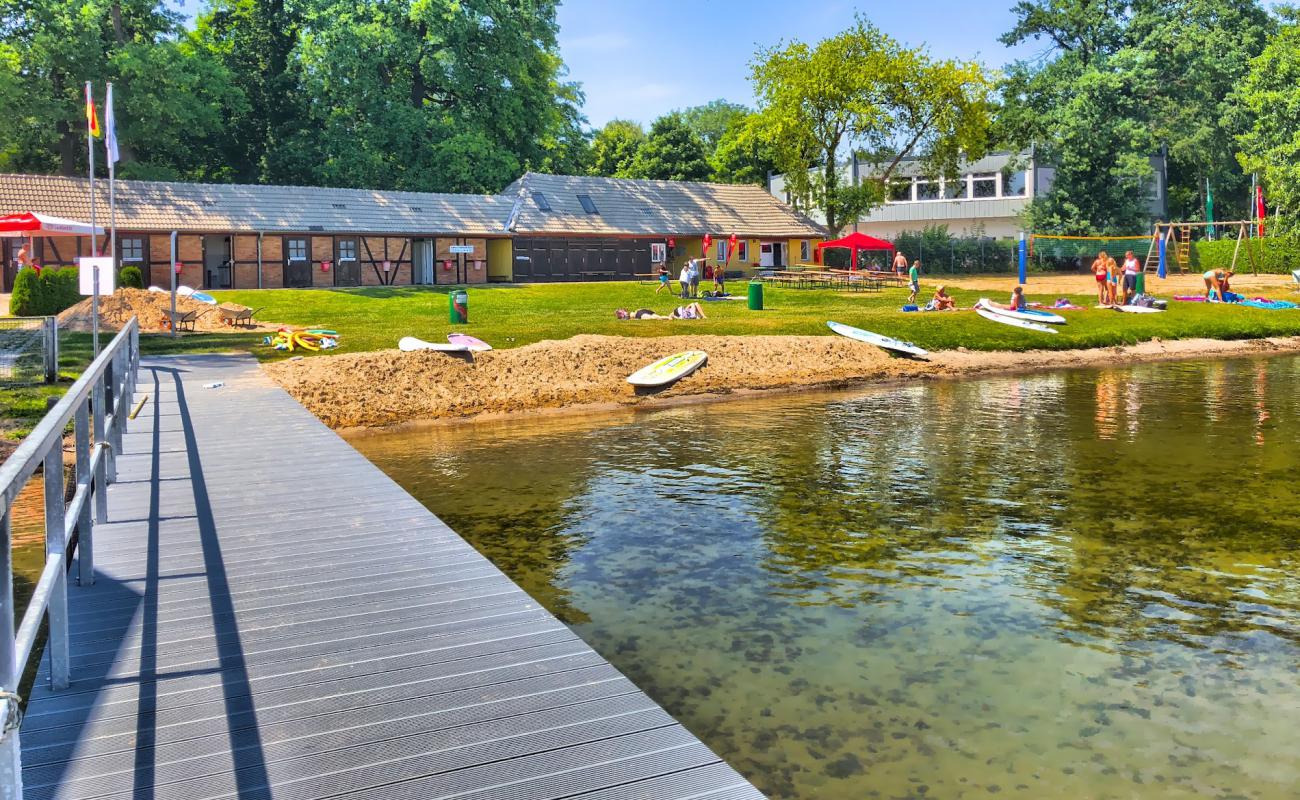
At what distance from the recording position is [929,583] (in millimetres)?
10102

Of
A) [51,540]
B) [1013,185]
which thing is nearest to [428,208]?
[1013,185]

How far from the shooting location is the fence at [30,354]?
18750mm

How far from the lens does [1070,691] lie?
7.63m

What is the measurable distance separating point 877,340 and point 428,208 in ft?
96.2

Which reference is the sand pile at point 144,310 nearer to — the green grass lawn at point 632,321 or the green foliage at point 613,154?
the green grass lawn at point 632,321

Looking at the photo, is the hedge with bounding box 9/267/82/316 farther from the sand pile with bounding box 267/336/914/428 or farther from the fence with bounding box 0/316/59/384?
the sand pile with bounding box 267/336/914/428

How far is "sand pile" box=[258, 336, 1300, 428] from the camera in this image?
21.0 meters

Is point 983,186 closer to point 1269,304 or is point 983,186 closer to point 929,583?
point 1269,304

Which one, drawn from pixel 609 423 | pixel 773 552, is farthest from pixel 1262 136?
pixel 773 552

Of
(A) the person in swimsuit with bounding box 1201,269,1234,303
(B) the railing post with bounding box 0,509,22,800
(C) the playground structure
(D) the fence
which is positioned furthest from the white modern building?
(B) the railing post with bounding box 0,509,22,800

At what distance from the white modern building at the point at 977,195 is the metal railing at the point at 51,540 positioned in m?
61.5

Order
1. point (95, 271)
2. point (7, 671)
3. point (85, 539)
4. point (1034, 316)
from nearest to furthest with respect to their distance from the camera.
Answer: point (7, 671) → point (85, 539) → point (95, 271) → point (1034, 316)

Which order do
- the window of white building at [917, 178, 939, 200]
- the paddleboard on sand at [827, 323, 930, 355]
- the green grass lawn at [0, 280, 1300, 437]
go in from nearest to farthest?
the green grass lawn at [0, 280, 1300, 437] < the paddleboard on sand at [827, 323, 930, 355] < the window of white building at [917, 178, 939, 200]

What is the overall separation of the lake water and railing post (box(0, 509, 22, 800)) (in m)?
4.01
